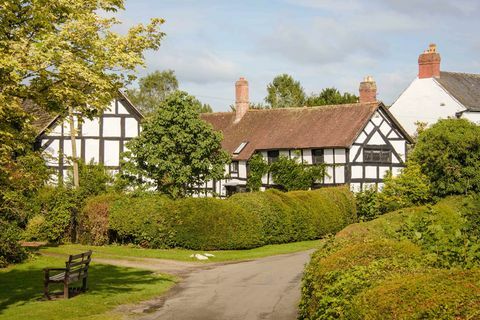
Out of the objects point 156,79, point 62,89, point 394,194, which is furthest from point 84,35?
point 156,79

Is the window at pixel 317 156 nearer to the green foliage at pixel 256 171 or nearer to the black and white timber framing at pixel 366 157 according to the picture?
the black and white timber framing at pixel 366 157

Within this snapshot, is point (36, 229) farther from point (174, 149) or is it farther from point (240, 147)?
point (240, 147)

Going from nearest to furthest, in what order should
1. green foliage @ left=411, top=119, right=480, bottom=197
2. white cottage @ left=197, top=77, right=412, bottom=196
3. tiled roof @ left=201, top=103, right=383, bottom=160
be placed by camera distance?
green foliage @ left=411, top=119, right=480, bottom=197 → white cottage @ left=197, top=77, right=412, bottom=196 → tiled roof @ left=201, top=103, right=383, bottom=160

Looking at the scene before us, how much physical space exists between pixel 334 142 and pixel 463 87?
1689cm

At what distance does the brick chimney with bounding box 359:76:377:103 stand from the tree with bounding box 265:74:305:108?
37394 mm

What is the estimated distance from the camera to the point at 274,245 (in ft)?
117

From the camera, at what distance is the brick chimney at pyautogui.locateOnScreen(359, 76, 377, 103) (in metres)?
53.6

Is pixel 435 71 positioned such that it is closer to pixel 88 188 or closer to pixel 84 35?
pixel 88 188

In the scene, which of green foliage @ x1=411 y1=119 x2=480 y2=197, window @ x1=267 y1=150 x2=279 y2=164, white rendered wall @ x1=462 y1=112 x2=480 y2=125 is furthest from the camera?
white rendered wall @ x1=462 y1=112 x2=480 y2=125

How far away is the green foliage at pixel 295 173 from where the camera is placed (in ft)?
159

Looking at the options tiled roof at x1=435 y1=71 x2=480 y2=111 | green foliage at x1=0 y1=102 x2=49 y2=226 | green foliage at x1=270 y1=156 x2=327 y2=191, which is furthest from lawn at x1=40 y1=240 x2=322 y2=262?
tiled roof at x1=435 y1=71 x2=480 y2=111

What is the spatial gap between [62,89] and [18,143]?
5.11ft

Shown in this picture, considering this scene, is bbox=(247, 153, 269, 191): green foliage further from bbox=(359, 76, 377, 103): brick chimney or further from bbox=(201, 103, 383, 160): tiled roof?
bbox=(359, 76, 377, 103): brick chimney

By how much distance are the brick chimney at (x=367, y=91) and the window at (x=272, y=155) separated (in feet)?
28.9
